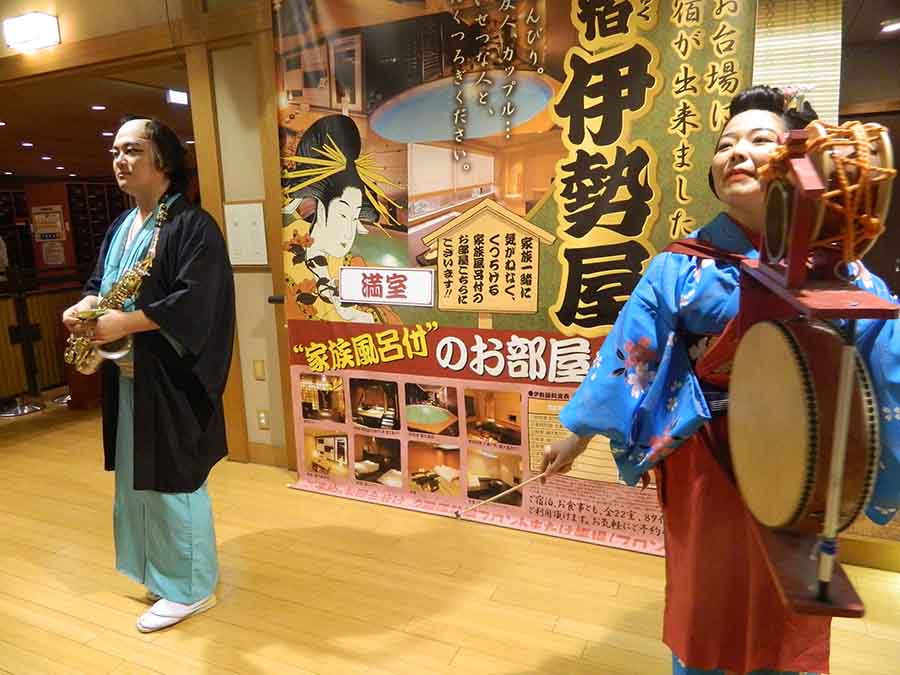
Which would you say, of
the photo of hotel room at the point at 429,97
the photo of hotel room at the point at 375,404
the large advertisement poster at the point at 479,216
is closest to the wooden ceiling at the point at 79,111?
the photo of hotel room at the point at 429,97

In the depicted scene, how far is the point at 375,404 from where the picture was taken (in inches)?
116

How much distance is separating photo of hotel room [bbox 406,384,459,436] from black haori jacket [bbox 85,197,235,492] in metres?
0.98

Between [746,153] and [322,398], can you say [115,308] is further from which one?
[746,153]

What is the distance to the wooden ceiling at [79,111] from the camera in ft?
14.4

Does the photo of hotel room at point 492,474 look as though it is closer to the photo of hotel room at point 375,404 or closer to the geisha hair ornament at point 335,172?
the photo of hotel room at point 375,404

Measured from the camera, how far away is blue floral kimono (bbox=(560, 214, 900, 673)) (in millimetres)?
1126

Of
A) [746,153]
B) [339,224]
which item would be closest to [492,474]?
[339,224]

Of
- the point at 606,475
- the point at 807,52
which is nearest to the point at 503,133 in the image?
the point at 807,52

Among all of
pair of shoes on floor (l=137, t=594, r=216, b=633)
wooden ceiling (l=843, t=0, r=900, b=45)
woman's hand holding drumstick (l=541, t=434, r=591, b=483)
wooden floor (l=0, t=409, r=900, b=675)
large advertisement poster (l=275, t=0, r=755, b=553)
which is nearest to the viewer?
woman's hand holding drumstick (l=541, t=434, r=591, b=483)

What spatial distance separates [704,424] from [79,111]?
631cm

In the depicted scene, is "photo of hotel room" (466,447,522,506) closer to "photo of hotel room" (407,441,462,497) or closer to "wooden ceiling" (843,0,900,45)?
"photo of hotel room" (407,441,462,497)

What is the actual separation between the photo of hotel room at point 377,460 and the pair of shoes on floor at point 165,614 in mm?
1006

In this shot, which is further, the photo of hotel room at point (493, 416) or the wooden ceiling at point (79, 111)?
the wooden ceiling at point (79, 111)

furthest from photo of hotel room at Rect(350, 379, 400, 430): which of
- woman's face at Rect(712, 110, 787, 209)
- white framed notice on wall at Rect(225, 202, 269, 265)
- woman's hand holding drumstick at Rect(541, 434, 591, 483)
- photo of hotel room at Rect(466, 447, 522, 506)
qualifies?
woman's face at Rect(712, 110, 787, 209)
